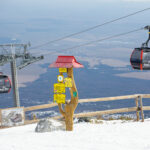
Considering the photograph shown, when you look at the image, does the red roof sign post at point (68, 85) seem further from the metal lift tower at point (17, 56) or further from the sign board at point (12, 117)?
the metal lift tower at point (17, 56)

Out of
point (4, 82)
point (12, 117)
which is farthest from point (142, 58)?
point (4, 82)

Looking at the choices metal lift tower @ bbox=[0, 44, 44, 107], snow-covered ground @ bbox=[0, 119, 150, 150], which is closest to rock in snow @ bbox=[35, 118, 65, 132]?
snow-covered ground @ bbox=[0, 119, 150, 150]

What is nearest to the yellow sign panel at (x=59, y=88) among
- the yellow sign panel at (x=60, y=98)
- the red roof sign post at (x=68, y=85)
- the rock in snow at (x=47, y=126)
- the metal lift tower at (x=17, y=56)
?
the red roof sign post at (x=68, y=85)

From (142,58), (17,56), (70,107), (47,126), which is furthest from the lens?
(17,56)

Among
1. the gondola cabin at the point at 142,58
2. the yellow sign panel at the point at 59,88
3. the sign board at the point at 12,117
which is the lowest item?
the sign board at the point at 12,117

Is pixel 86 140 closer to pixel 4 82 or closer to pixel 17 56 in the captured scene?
pixel 4 82

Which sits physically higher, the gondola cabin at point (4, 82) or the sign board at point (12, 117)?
the gondola cabin at point (4, 82)

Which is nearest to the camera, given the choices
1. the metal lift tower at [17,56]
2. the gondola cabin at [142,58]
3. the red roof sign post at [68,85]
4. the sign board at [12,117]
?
the red roof sign post at [68,85]

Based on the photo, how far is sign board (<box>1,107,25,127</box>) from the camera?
14500 mm

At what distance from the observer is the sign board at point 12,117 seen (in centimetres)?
1450

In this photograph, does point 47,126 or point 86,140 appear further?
point 47,126

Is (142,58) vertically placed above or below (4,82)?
above

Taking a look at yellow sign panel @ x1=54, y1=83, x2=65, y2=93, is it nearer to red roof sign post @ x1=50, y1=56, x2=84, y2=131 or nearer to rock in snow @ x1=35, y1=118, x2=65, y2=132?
red roof sign post @ x1=50, y1=56, x2=84, y2=131

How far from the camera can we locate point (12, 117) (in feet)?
47.8
